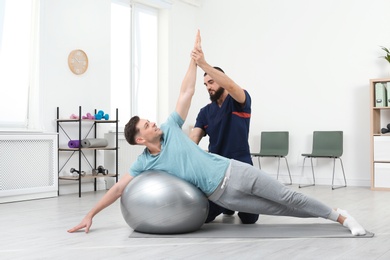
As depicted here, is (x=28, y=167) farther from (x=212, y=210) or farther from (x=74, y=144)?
(x=212, y=210)

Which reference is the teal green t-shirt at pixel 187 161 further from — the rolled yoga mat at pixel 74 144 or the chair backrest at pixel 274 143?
the chair backrest at pixel 274 143

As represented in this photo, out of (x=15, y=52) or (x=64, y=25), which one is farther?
(x=64, y=25)

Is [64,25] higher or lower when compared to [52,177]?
higher

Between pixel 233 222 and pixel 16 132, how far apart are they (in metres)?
2.76

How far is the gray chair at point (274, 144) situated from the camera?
7.19 m

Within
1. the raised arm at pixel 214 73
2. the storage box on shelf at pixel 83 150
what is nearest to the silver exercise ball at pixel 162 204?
the raised arm at pixel 214 73

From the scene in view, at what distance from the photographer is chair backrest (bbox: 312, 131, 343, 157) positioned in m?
6.85

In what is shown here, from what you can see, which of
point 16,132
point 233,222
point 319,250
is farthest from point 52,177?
point 319,250

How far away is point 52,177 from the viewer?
5.79 m

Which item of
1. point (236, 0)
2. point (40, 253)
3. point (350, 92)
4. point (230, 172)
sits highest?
point (236, 0)

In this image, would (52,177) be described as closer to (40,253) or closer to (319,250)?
(40,253)

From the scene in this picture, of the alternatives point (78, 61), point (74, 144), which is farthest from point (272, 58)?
point (74, 144)

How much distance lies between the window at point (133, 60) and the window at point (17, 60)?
1528 millimetres

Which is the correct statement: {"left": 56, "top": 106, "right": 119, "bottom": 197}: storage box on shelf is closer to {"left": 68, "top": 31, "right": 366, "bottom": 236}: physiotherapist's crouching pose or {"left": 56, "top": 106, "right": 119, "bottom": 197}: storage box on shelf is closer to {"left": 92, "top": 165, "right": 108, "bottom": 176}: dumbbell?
{"left": 92, "top": 165, "right": 108, "bottom": 176}: dumbbell
